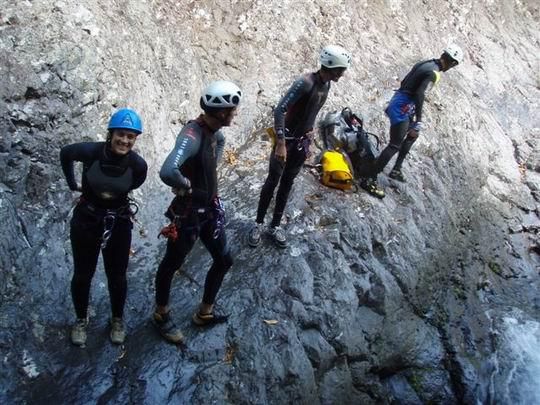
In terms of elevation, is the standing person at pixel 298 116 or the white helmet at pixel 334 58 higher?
the white helmet at pixel 334 58

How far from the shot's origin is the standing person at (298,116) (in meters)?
6.10

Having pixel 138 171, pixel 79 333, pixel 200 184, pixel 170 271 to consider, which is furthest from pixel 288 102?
pixel 79 333

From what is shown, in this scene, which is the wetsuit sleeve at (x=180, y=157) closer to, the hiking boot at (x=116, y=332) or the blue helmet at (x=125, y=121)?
the blue helmet at (x=125, y=121)

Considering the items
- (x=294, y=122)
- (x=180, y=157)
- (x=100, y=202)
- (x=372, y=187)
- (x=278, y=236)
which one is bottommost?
(x=278, y=236)

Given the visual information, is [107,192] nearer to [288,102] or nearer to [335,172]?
[288,102]

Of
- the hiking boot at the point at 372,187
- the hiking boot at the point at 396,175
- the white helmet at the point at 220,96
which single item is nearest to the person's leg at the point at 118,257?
the white helmet at the point at 220,96

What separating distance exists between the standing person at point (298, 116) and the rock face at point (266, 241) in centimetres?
115

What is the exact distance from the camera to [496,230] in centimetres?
1042

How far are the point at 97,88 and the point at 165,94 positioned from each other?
1317 millimetres

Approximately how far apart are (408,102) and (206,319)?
4897mm

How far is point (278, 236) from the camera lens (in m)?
7.24

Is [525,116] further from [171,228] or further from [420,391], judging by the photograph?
[171,228]

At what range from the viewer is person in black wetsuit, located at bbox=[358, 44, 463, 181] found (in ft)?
26.3

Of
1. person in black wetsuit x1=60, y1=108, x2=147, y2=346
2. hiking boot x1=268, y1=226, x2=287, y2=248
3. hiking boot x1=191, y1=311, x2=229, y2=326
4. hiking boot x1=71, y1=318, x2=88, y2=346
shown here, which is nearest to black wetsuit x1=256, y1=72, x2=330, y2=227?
hiking boot x1=268, y1=226, x2=287, y2=248
